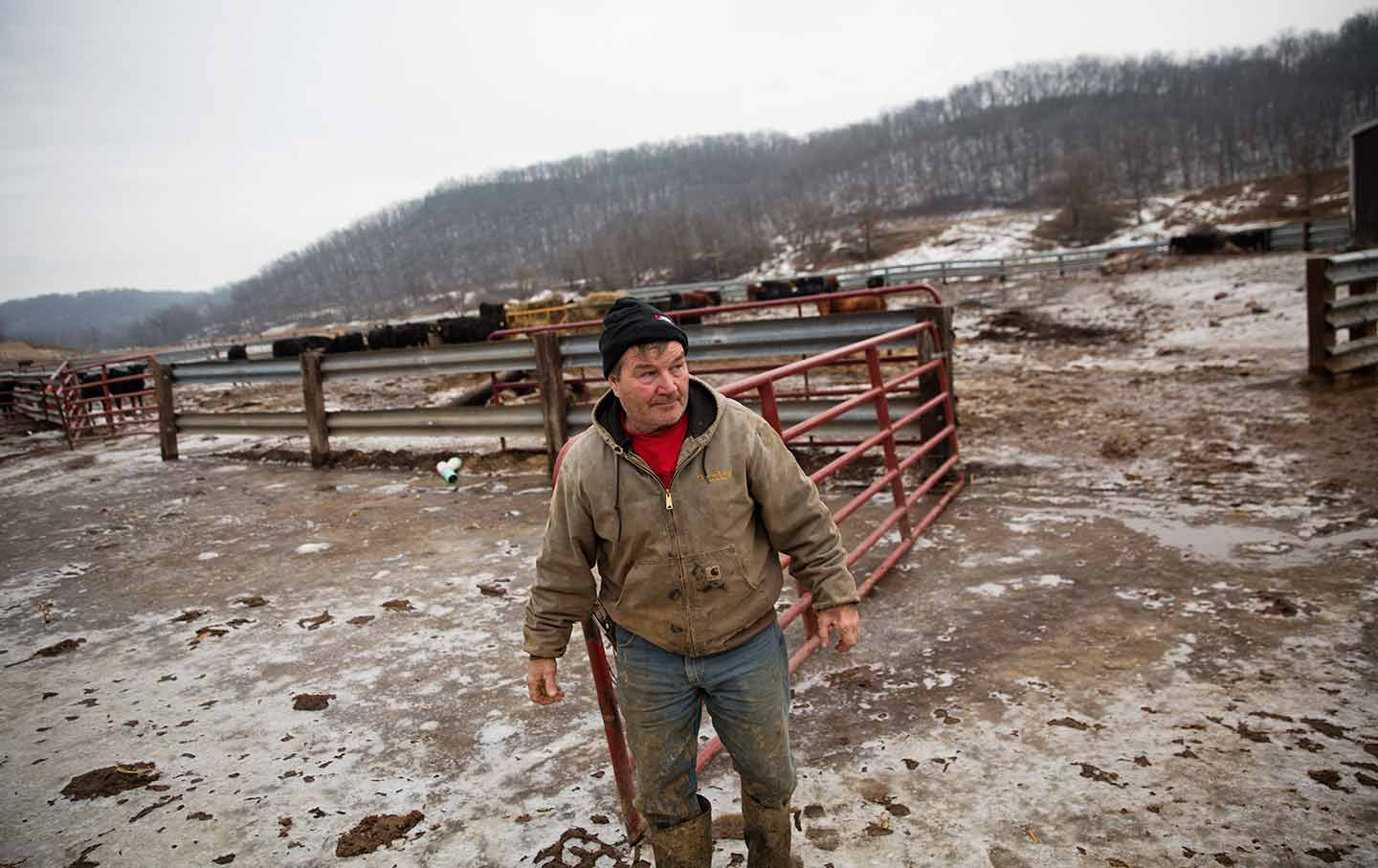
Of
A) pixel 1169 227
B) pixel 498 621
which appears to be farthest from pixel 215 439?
pixel 1169 227

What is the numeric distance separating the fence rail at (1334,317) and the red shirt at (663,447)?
832 cm

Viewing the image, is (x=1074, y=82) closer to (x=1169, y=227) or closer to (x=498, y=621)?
(x=1169, y=227)

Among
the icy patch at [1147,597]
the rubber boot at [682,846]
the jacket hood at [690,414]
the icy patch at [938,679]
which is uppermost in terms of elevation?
the jacket hood at [690,414]

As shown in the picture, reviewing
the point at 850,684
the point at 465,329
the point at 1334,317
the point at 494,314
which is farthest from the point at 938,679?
the point at 494,314

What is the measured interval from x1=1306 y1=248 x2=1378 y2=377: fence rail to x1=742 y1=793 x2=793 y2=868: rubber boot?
27.2 ft

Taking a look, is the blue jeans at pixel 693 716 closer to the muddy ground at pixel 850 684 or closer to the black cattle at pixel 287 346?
the muddy ground at pixel 850 684

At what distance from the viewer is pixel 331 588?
4809 mm

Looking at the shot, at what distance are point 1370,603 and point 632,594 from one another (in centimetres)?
345

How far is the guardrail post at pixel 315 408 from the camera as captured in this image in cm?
837

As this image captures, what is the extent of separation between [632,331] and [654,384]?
138 mm

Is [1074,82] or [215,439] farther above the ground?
[1074,82]

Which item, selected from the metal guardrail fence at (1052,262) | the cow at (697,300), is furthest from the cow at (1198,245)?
the cow at (697,300)

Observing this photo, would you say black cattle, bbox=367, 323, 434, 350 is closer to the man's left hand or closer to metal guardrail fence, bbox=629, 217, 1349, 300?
metal guardrail fence, bbox=629, 217, 1349, 300

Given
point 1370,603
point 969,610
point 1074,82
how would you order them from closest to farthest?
1. point 1370,603
2. point 969,610
3. point 1074,82
